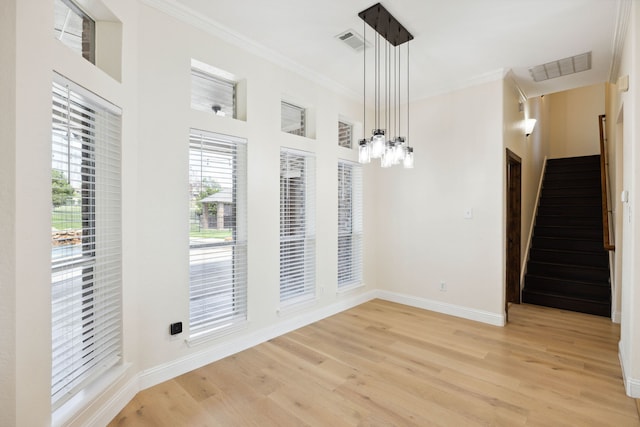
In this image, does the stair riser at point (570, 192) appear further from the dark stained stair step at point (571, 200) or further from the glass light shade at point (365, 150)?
the glass light shade at point (365, 150)

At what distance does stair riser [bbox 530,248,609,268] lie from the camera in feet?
14.9

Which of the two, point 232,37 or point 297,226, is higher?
point 232,37

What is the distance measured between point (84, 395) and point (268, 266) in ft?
5.75

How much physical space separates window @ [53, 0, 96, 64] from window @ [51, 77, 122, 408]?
1.35ft

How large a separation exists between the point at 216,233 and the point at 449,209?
9.77 ft

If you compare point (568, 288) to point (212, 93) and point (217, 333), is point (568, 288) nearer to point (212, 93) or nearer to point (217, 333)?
point (217, 333)

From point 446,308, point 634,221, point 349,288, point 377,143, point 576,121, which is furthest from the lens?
point 576,121

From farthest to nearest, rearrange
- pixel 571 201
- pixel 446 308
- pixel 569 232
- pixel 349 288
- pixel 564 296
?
pixel 571 201, pixel 569 232, pixel 349 288, pixel 564 296, pixel 446 308

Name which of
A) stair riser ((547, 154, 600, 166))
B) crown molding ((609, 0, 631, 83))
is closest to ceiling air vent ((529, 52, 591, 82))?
crown molding ((609, 0, 631, 83))

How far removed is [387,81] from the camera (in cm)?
389

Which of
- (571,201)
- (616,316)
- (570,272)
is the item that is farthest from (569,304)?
(571,201)

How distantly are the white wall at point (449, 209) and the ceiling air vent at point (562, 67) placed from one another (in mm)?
456

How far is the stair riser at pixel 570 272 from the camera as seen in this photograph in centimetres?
432

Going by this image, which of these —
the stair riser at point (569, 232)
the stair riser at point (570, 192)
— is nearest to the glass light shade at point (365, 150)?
the stair riser at point (569, 232)
